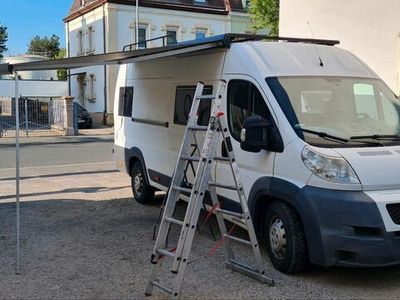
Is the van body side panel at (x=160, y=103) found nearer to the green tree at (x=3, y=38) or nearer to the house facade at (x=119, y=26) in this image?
the house facade at (x=119, y=26)

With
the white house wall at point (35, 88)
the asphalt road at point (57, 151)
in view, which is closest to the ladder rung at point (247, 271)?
the asphalt road at point (57, 151)

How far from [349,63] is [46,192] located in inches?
257

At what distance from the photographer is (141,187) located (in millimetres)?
9188

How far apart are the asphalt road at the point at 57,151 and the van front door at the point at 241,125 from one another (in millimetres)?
9780

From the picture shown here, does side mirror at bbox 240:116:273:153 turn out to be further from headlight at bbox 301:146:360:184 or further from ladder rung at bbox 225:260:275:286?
ladder rung at bbox 225:260:275:286

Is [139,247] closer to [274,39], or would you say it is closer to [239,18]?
[274,39]

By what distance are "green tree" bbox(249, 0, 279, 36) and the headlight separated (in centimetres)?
2675

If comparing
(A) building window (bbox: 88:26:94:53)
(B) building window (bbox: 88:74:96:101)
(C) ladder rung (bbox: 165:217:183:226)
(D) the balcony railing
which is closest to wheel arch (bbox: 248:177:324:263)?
(C) ladder rung (bbox: 165:217:183:226)

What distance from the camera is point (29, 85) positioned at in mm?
42688

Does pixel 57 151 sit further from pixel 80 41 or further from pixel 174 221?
pixel 80 41

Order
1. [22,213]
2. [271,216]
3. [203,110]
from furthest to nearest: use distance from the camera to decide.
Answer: [22,213], [203,110], [271,216]

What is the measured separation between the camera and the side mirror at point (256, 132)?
216 inches

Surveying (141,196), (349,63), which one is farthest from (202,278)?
(141,196)

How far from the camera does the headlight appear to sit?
4980 millimetres
